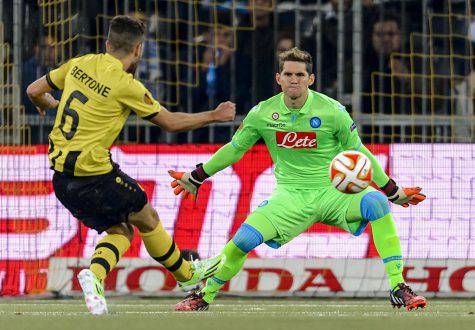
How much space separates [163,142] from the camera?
12688 mm

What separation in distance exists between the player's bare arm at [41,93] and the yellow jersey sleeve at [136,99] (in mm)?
625

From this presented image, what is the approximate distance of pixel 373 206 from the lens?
980 centimetres

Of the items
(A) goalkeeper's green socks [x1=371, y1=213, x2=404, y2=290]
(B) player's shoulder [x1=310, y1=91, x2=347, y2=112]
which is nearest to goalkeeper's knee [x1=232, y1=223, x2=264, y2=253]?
(A) goalkeeper's green socks [x1=371, y1=213, x2=404, y2=290]

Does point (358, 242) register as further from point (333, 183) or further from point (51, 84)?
point (51, 84)

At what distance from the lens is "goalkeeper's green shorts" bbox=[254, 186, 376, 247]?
9930 mm

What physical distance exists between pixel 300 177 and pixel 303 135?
0.33 m

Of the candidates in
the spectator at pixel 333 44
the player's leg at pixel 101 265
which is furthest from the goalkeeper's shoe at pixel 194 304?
the spectator at pixel 333 44

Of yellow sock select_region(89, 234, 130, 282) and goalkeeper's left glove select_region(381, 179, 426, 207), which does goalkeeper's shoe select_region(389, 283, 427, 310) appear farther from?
yellow sock select_region(89, 234, 130, 282)

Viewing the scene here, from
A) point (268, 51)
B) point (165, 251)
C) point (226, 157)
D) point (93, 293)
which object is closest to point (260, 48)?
point (268, 51)

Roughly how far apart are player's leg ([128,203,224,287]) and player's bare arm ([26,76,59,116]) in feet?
3.20

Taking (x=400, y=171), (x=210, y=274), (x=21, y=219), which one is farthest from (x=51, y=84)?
(x=400, y=171)

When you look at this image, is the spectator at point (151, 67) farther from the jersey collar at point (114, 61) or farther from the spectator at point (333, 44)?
the jersey collar at point (114, 61)

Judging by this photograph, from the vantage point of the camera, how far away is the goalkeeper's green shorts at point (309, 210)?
9.93 meters

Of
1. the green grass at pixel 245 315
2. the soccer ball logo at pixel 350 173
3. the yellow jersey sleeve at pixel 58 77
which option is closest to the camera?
the green grass at pixel 245 315
